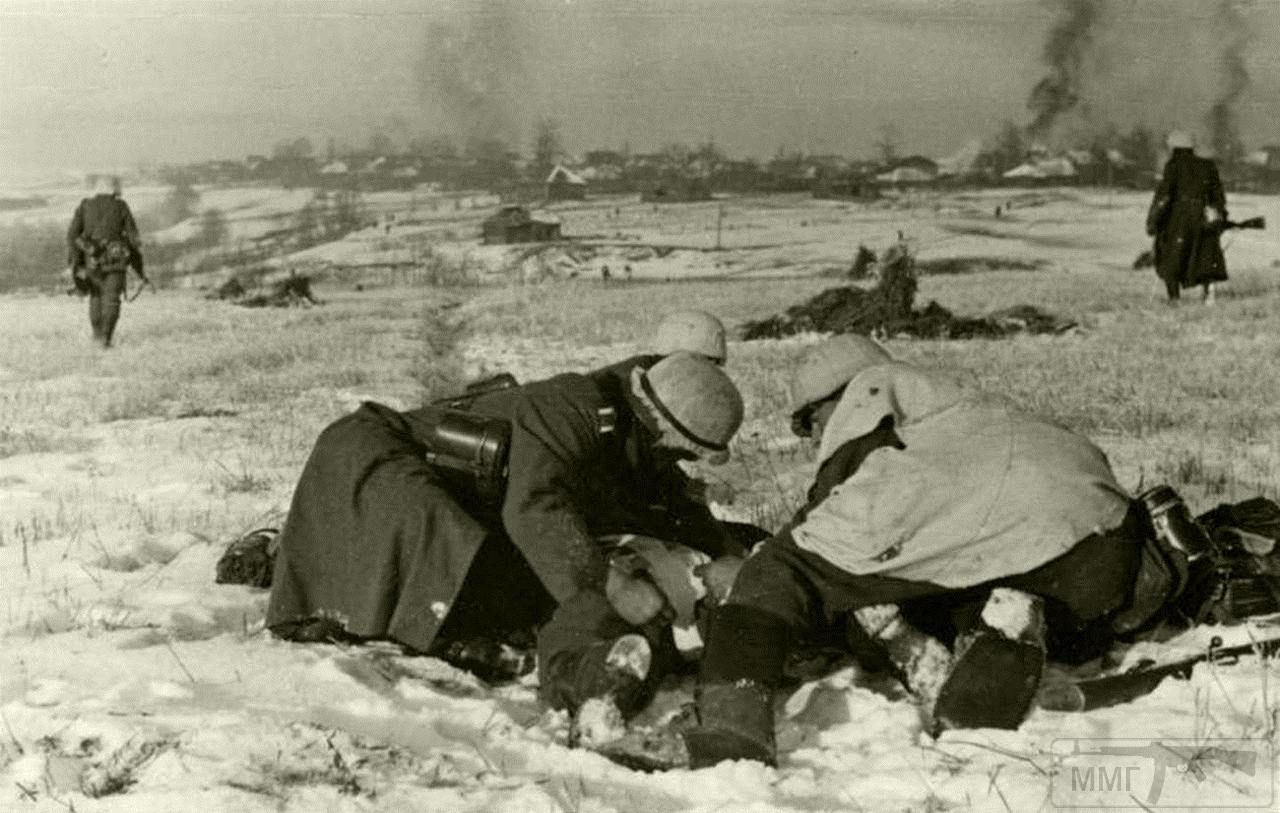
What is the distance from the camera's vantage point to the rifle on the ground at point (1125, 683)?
3592 mm

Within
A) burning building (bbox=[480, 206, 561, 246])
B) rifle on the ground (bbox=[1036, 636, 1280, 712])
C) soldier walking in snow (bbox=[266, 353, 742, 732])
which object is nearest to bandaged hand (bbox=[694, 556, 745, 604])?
soldier walking in snow (bbox=[266, 353, 742, 732])

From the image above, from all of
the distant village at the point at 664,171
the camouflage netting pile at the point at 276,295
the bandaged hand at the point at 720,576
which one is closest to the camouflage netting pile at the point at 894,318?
the camouflage netting pile at the point at 276,295

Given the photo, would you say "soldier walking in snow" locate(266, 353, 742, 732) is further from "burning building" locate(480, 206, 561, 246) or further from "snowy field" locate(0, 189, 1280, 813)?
"burning building" locate(480, 206, 561, 246)

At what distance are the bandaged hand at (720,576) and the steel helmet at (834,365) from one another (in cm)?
56

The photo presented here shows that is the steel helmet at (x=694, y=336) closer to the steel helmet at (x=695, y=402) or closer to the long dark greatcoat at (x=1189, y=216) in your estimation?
the steel helmet at (x=695, y=402)

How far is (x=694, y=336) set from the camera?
4863mm

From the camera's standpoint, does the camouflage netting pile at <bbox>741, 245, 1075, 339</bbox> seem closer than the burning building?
Yes

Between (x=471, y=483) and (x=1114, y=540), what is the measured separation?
202 centimetres

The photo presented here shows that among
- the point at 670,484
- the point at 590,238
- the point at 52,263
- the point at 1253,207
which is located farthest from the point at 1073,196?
the point at 670,484

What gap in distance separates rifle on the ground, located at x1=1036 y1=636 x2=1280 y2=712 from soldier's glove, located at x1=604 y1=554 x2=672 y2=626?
3.63ft

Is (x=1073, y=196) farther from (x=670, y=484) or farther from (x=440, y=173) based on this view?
(x=670, y=484)

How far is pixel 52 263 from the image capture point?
29781mm

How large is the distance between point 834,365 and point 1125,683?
4.18ft

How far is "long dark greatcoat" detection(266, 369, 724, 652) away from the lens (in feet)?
13.3
